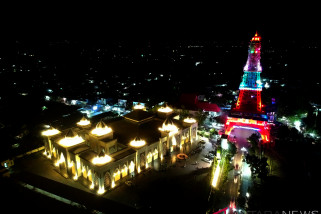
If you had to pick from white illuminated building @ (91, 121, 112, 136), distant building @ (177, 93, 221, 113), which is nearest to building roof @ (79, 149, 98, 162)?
white illuminated building @ (91, 121, 112, 136)

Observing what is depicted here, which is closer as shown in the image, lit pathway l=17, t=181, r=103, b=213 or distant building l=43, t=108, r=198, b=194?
lit pathway l=17, t=181, r=103, b=213

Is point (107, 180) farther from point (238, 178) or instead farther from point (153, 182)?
point (238, 178)

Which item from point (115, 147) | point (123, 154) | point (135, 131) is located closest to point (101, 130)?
point (115, 147)

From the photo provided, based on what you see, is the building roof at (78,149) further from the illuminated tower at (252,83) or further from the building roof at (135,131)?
the illuminated tower at (252,83)

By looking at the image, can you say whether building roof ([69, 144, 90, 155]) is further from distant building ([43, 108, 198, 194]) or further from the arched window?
the arched window

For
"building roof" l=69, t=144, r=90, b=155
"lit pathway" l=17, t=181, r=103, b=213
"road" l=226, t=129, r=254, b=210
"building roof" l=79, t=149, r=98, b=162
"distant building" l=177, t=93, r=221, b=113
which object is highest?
"distant building" l=177, t=93, r=221, b=113

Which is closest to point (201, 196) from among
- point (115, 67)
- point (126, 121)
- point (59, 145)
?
point (126, 121)
